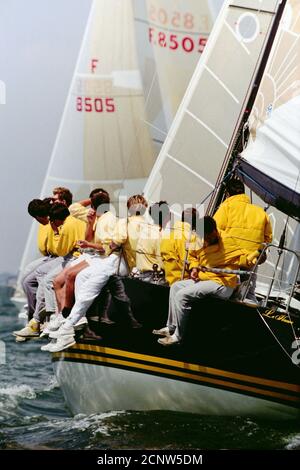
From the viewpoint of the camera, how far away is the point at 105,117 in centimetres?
1881

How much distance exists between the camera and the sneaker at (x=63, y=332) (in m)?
12.0

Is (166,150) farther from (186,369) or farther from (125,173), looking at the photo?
(186,369)

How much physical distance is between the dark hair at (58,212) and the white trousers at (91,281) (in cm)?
57

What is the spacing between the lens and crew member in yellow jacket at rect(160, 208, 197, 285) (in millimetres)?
11141

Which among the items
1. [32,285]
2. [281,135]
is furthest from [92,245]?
[281,135]

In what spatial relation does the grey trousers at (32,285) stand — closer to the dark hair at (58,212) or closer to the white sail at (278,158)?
the dark hair at (58,212)

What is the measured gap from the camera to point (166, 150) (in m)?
15.5

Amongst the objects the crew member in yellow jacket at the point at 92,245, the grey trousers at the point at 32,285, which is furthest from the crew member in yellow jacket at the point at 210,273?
the grey trousers at the point at 32,285

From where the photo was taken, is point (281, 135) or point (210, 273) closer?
point (210, 273)

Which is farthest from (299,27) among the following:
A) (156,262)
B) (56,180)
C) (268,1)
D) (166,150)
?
(56,180)

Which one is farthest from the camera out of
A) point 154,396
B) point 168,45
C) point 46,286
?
point 168,45

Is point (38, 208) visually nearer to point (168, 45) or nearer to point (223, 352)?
point (223, 352)

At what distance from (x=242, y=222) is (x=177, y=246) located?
2.10 ft

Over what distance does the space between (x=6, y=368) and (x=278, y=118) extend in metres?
9.13
